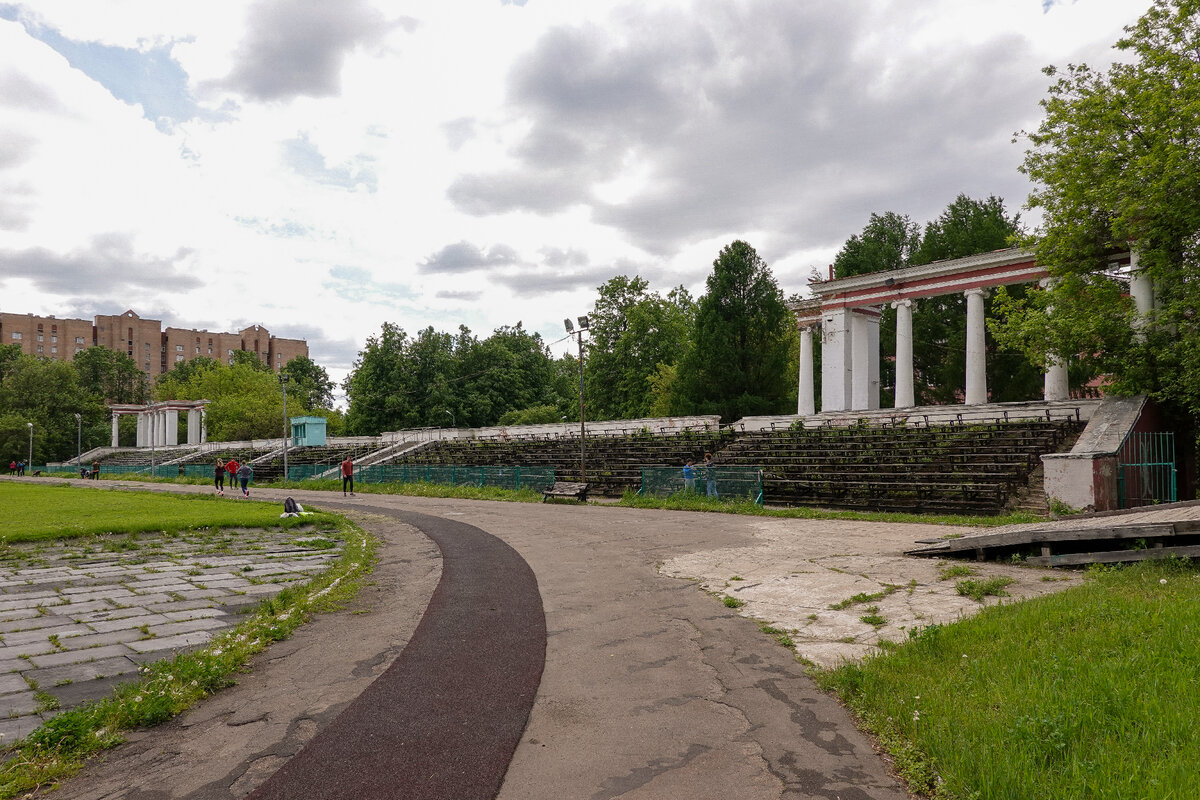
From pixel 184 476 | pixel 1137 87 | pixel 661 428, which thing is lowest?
pixel 184 476

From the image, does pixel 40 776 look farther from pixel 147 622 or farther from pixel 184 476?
pixel 184 476

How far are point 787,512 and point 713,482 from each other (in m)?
3.99

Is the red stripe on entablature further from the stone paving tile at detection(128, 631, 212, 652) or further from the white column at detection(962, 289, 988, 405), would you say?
the stone paving tile at detection(128, 631, 212, 652)

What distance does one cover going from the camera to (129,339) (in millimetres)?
134375

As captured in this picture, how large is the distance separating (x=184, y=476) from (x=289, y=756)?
5373cm

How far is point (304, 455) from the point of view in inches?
2191

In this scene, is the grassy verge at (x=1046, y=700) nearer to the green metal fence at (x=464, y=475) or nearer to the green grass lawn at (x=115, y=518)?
the green grass lawn at (x=115, y=518)

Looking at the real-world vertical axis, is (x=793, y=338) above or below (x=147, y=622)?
above

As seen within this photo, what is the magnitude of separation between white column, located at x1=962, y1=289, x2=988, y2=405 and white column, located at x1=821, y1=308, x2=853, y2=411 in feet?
18.4

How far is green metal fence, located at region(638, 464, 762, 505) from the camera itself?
21.4m

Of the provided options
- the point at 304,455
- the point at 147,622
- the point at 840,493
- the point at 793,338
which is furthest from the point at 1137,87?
the point at 304,455

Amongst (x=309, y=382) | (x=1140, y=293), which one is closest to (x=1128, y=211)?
(x=1140, y=293)

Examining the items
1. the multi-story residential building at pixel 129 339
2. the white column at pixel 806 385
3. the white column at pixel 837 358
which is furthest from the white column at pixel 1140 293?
the multi-story residential building at pixel 129 339

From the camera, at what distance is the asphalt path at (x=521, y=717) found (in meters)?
3.74
